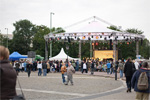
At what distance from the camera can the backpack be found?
6.98 metres

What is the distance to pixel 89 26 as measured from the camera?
32000 millimetres

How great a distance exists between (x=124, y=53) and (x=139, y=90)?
214ft

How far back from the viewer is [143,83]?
7012 mm

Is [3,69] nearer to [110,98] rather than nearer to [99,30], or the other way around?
[110,98]

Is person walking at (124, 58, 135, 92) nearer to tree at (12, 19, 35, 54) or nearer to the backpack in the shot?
the backpack

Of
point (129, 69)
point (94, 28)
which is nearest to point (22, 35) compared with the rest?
point (94, 28)

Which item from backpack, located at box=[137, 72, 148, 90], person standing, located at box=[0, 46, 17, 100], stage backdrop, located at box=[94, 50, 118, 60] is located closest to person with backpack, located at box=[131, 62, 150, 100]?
backpack, located at box=[137, 72, 148, 90]

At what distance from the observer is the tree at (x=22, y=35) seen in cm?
7725

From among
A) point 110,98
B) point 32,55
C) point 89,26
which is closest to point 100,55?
point 89,26

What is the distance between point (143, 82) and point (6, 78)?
4.37m

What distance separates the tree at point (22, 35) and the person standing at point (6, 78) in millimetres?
74664

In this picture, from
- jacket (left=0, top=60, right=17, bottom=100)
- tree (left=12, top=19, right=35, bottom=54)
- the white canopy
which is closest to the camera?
jacket (left=0, top=60, right=17, bottom=100)

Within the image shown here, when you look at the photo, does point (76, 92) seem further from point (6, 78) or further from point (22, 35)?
point (22, 35)

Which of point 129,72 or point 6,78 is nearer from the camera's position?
point 6,78
